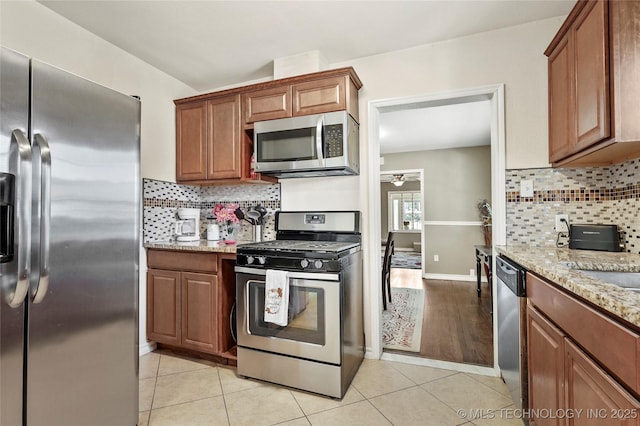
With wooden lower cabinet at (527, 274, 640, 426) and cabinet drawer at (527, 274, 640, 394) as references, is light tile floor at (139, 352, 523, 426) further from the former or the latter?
cabinet drawer at (527, 274, 640, 394)

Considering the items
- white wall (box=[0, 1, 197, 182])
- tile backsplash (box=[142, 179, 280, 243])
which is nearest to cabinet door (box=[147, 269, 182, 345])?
tile backsplash (box=[142, 179, 280, 243])

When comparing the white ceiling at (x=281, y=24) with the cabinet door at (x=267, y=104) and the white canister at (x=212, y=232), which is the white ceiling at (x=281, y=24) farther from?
the white canister at (x=212, y=232)

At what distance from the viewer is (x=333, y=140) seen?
7.27ft

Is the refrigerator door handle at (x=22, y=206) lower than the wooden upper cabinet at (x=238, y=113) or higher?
lower

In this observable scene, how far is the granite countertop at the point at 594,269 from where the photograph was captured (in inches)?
30.1

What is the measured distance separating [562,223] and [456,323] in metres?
1.60

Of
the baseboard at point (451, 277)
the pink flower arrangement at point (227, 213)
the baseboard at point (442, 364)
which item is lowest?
the baseboard at point (442, 364)

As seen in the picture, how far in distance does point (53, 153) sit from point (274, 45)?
5.72ft

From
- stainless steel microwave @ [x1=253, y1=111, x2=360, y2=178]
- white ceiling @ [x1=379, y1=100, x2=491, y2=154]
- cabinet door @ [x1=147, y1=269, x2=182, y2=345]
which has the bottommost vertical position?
cabinet door @ [x1=147, y1=269, x2=182, y2=345]

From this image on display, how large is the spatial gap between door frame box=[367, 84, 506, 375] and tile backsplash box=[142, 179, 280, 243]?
2.99 feet

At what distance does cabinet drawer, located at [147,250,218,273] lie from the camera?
7.64 feet

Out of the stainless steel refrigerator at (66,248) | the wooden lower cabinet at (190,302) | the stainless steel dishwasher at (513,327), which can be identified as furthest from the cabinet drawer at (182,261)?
the stainless steel dishwasher at (513,327)

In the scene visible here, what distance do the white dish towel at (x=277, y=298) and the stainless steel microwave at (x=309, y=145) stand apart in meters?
0.84

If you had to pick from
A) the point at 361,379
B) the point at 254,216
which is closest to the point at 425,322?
the point at 361,379
